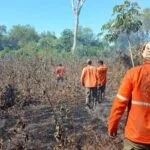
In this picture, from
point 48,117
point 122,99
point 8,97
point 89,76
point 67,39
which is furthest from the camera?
point 67,39

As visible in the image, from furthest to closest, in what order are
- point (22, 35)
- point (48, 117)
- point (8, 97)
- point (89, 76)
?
point (22, 35) → point (89, 76) → point (8, 97) → point (48, 117)

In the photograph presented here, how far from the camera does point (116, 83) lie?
61.5 feet

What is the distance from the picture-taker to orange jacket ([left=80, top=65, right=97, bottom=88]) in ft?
40.9

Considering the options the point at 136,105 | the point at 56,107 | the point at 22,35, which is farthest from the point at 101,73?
the point at 22,35

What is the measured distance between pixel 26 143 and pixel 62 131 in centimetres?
69

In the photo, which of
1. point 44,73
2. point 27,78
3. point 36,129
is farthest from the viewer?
point 44,73

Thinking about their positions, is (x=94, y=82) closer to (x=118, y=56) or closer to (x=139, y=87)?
(x=139, y=87)

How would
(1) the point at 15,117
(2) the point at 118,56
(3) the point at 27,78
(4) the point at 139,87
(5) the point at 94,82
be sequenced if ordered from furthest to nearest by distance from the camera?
1. (2) the point at 118,56
2. (3) the point at 27,78
3. (5) the point at 94,82
4. (1) the point at 15,117
5. (4) the point at 139,87

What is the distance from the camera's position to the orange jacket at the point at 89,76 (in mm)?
12458

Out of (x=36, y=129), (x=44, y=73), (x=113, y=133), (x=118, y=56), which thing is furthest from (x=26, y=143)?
(x=118, y=56)

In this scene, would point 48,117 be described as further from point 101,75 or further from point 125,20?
point 125,20

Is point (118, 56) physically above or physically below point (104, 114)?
above

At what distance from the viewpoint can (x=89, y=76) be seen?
Result: 492 inches

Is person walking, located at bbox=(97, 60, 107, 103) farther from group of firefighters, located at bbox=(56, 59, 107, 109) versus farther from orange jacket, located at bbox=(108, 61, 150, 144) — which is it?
orange jacket, located at bbox=(108, 61, 150, 144)
